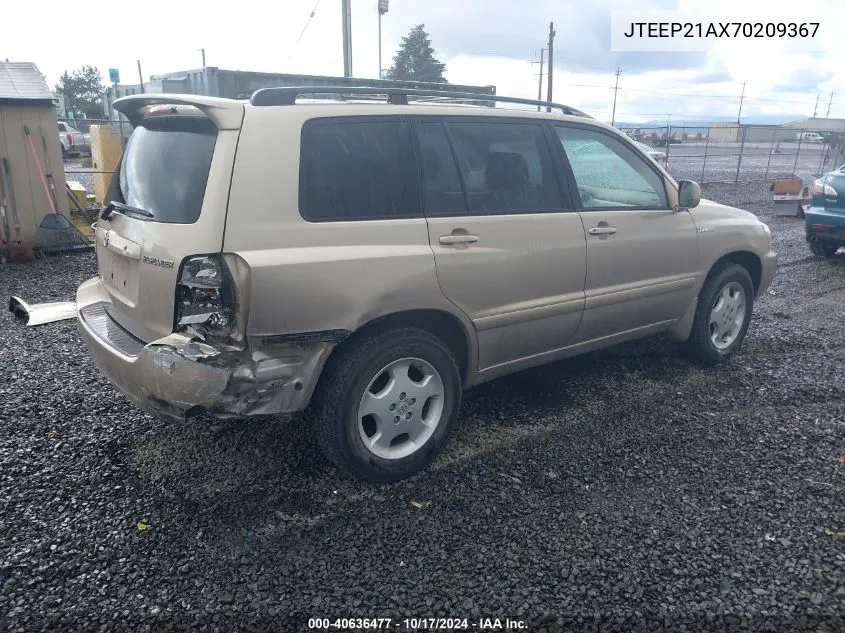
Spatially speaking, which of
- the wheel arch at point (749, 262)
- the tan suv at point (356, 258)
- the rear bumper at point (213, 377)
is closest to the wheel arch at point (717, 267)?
the wheel arch at point (749, 262)

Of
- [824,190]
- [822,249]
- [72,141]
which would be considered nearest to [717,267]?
[824,190]

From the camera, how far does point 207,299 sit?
2.75m

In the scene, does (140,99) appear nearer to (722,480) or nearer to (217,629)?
(217,629)

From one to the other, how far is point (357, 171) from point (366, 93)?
0.45 m

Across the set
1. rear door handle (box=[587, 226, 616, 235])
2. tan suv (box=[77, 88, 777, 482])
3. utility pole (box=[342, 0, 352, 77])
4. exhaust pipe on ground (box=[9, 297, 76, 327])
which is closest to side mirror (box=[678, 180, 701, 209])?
tan suv (box=[77, 88, 777, 482])

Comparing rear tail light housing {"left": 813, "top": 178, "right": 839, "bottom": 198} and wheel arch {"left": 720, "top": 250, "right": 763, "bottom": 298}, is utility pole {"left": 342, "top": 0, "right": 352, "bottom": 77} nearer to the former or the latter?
rear tail light housing {"left": 813, "top": 178, "right": 839, "bottom": 198}

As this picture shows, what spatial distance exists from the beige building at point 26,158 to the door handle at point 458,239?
7.32 m

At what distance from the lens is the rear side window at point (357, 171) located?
296cm

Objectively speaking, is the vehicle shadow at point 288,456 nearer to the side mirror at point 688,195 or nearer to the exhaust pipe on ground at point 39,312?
the exhaust pipe on ground at point 39,312

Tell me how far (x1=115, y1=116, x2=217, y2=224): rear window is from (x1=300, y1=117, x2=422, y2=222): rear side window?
1.44 feet

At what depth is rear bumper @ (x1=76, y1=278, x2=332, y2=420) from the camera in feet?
8.91

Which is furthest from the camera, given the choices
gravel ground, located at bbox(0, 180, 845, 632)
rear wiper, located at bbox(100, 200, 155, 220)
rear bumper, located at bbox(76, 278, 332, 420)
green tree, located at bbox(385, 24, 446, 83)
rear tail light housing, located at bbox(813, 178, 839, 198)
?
green tree, located at bbox(385, 24, 446, 83)

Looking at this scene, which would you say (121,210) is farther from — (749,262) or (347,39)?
(347,39)

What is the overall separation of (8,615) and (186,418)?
0.92m
